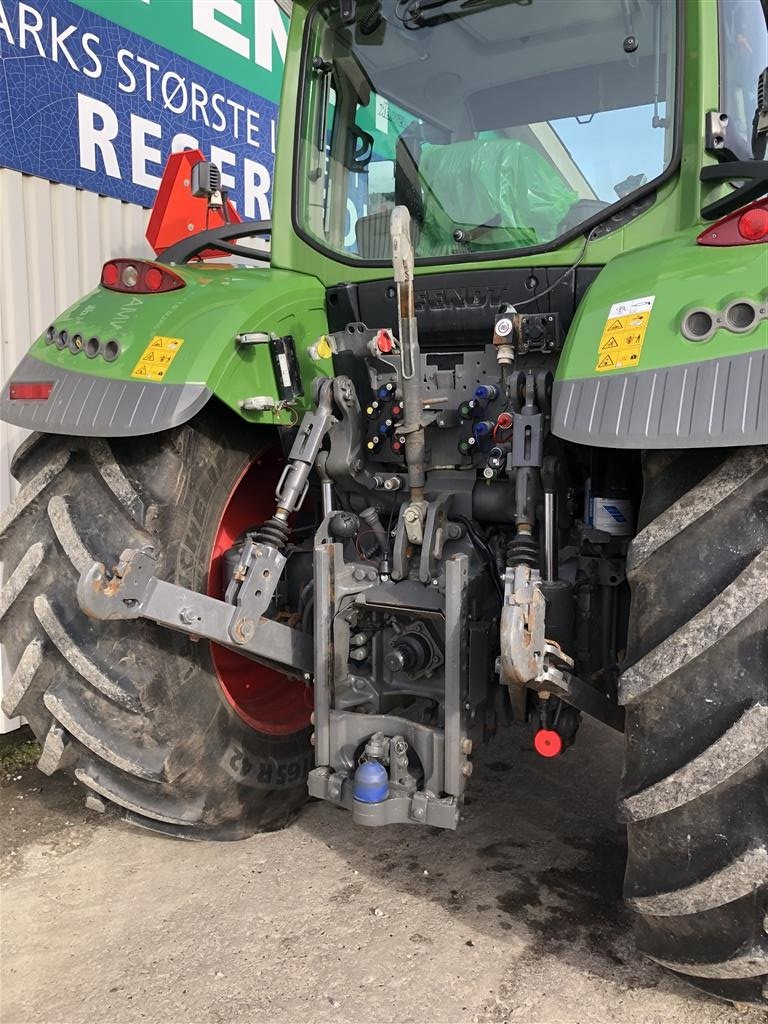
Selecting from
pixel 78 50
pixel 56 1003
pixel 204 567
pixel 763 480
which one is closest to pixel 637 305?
pixel 763 480

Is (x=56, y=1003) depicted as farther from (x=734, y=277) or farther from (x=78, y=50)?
(x=78, y=50)

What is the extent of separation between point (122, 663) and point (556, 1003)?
1.28 metres

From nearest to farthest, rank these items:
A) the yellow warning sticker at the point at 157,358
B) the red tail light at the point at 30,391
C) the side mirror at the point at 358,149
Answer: the yellow warning sticker at the point at 157,358, the red tail light at the point at 30,391, the side mirror at the point at 358,149

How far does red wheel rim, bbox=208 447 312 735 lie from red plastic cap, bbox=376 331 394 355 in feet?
1.72

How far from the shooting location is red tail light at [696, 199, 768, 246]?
1.71 meters

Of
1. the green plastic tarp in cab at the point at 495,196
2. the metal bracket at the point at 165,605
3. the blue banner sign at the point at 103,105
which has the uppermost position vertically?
the blue banner sign at the point at 103,105

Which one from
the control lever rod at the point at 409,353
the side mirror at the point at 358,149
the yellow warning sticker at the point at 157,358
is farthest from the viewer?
the side mirror at the point at 358,149

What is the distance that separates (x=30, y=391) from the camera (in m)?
2.33

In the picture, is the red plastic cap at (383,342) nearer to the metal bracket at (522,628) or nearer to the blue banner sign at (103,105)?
the metal bracket at (522,628)

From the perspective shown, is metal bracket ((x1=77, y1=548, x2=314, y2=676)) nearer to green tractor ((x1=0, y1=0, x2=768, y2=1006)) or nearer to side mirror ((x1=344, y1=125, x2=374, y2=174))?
green tractor ((x1=0, y1=0, x2=768, y2=1006))

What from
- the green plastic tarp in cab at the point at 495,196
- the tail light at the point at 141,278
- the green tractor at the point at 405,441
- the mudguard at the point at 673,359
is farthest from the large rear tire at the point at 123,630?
the mudguard at the point at 673,359

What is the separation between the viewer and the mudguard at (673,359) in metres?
1.56

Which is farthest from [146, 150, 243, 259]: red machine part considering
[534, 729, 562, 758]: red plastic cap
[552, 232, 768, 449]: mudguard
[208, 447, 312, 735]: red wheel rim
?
[534, 729, 562, 758]: red plastic cap

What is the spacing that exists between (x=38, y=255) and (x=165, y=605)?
6.59 feet
